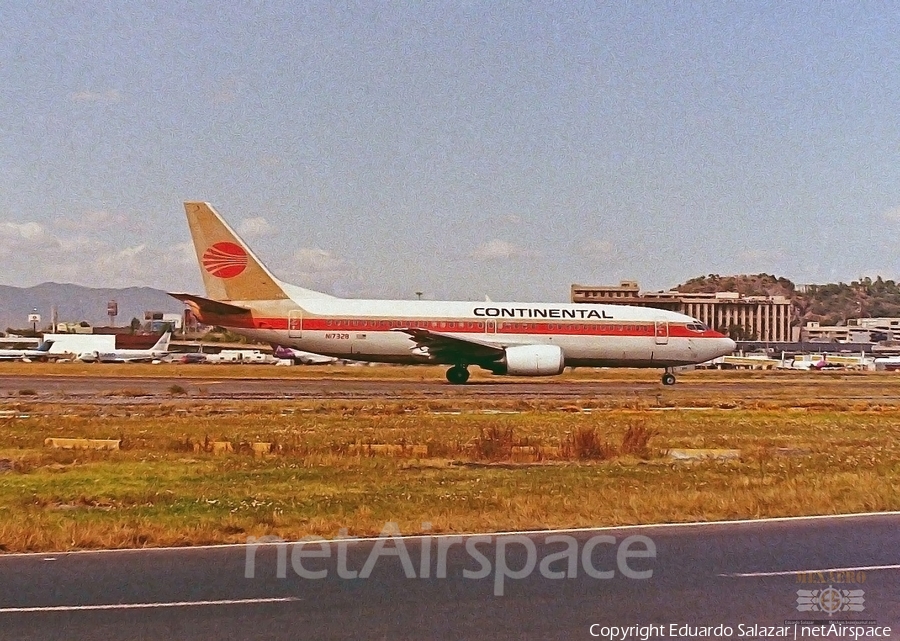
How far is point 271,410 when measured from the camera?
86.2 ft

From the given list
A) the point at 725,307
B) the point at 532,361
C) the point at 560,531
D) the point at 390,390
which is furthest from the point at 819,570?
the point at 725,307

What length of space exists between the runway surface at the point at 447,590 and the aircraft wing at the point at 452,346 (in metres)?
28.4

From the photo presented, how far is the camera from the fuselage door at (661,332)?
42.4 metres

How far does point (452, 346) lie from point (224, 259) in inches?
408

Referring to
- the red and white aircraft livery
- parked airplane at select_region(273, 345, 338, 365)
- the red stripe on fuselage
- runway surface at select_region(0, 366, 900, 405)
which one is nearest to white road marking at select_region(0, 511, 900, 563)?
runway surface at select_region(0, 366, 900, 405)

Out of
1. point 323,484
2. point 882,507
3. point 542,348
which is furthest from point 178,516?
point 542,348

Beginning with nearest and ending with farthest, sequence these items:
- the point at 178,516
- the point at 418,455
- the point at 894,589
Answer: the point at 894,589, the point at 178,516, the point at 418,455

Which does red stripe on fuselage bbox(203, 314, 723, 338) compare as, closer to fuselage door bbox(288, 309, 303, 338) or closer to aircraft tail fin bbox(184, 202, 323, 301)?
fuselage door bbox(288, 309, 303, 338)

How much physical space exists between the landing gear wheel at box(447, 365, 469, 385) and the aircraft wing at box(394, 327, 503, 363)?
2.53 ft

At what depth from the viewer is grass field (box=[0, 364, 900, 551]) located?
11172 millimetres

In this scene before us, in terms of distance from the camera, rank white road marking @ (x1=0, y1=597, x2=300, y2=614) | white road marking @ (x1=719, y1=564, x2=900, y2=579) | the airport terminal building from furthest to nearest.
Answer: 1. the airport terminal building
2. white road marking @ (x1=719, y1=564, x2=900, y2=579)
3. white road marking @ (x1=0, y1=597, x2=300, y2=614)

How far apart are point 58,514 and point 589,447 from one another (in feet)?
31.3

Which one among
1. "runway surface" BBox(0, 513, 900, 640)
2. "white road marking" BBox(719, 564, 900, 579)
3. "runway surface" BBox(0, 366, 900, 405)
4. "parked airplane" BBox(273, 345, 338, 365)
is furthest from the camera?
"parked airplane" BBox(273, 345, 338, 365)

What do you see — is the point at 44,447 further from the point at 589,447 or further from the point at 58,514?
the point at 589,447
